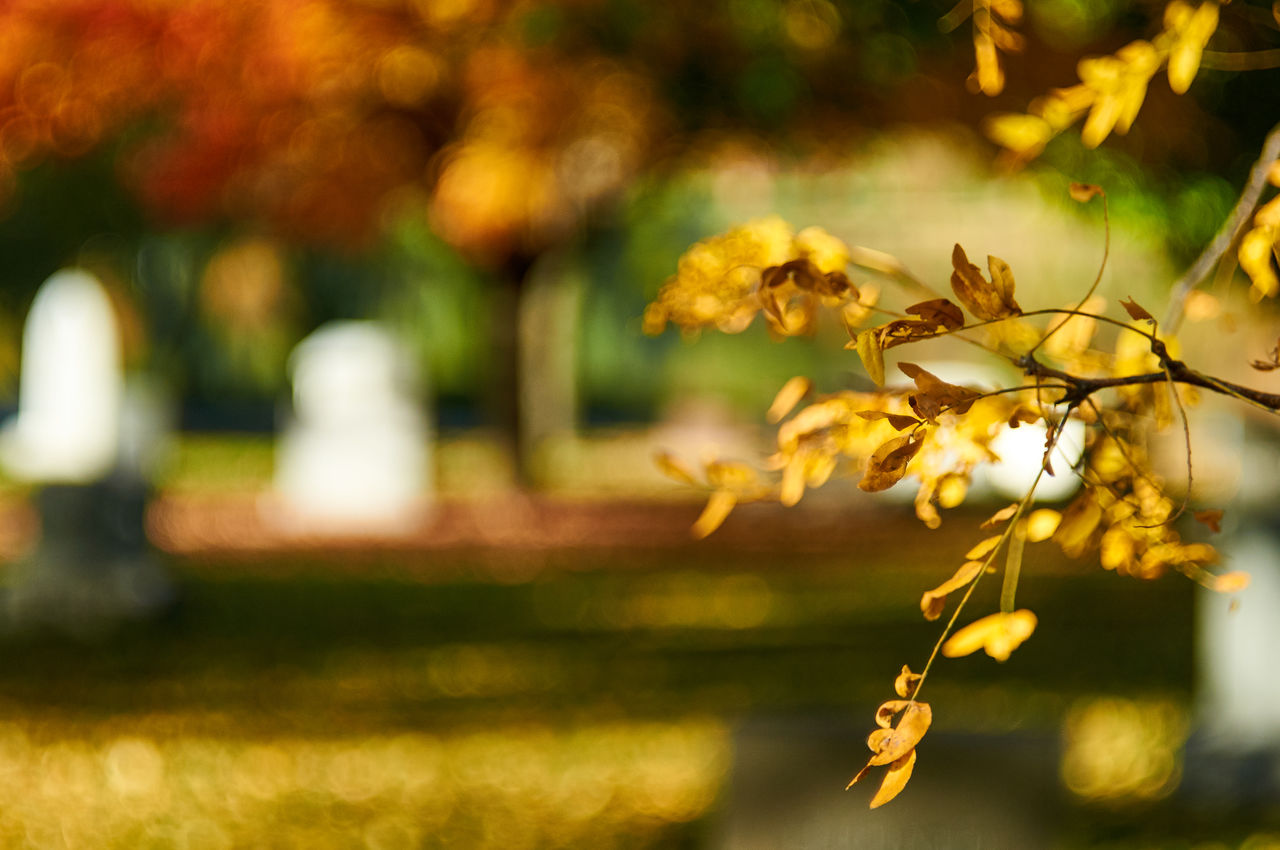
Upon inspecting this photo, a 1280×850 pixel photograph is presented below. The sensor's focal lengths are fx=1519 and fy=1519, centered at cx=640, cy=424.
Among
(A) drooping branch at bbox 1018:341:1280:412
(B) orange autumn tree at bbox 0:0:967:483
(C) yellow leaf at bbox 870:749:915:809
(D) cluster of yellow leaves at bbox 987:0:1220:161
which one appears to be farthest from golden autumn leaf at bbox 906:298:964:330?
(B) orange autumn tree at bbox 0:0:967:483

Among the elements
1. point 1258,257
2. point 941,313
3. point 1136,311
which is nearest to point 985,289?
point 941,313

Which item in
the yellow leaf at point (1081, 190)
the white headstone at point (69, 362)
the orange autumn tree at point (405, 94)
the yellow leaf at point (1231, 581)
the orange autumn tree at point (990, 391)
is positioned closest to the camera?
the orange autumn tree at point (990, 391)

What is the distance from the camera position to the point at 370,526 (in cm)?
1270

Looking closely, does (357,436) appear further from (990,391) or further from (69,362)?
(990,391)

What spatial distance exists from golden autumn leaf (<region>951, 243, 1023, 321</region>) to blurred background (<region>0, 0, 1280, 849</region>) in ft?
2.05

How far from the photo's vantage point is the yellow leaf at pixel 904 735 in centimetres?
159

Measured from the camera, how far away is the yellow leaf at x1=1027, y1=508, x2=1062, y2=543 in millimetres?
1927

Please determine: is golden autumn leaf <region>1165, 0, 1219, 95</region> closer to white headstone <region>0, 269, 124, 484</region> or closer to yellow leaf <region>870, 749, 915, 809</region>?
yellow leaf <region>870, 749, 915, 809</region>

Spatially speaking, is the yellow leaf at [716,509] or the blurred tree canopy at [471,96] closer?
the yellow leaf at [716,509]

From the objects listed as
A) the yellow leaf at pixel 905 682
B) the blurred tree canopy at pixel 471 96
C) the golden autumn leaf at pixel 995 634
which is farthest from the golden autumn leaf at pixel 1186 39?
the blurred tree canopy at pixel 471 96

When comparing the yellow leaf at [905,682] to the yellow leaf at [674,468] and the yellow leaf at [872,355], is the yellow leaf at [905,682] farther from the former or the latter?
the yellow leaf at [674,468]

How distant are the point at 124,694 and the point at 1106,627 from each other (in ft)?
18.0

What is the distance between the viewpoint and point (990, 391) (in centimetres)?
165

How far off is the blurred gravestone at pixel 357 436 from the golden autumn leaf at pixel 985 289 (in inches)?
446
